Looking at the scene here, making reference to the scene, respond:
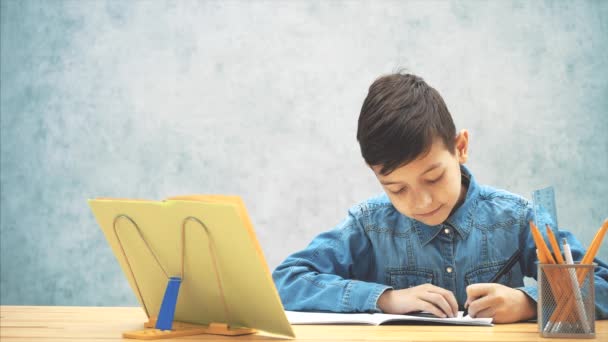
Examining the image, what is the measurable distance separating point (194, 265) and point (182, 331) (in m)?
0.07

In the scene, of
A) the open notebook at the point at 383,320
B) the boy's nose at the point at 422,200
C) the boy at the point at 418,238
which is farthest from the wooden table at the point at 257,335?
the boy's nose at the point at 422,200

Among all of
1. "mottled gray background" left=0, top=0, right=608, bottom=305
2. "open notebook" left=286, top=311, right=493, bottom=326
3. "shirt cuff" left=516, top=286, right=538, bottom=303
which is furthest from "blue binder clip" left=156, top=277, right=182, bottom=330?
"mottled gray background" left=0, top=0, right=608, bottom=305

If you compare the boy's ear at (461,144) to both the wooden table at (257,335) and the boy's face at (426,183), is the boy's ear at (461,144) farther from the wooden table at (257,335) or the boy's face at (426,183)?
the wooden table at (257,335)

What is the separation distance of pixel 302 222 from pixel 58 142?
1092 mm

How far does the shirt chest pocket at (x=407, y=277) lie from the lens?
1.31 metres

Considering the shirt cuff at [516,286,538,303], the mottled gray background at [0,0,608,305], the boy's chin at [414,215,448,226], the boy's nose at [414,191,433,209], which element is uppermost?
the mottled gray background at [0,0,608,305]

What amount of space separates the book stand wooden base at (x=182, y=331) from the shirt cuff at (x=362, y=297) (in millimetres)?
317

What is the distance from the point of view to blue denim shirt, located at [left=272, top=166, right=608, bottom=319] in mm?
1278

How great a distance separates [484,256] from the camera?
1.28m

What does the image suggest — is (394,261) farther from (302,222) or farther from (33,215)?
(33,215)

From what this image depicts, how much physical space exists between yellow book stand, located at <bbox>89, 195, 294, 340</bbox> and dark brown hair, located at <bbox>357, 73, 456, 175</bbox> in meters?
0.38

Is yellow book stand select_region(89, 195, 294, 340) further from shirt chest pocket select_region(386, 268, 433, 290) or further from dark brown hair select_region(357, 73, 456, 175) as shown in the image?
shirt chest pocket select_region(386, 268, 433, 290)

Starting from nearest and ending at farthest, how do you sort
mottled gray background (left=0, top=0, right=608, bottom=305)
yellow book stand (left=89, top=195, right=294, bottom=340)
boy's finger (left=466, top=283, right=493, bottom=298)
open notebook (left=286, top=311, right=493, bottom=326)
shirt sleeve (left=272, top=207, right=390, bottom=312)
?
yellow book stand (left=89, top=195, right=294, bottom=340), open notebook (left=286, top=311, right=493, bottom=326), boy's finger (left=466, top=283, right=493, bottom=298), shirt sleeve (left=272, top=207, right=390, bottom=312), mottled gray background (left=0, top=0, right=608, bottom=305)

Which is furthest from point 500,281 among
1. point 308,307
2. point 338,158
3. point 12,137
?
point 12,137
